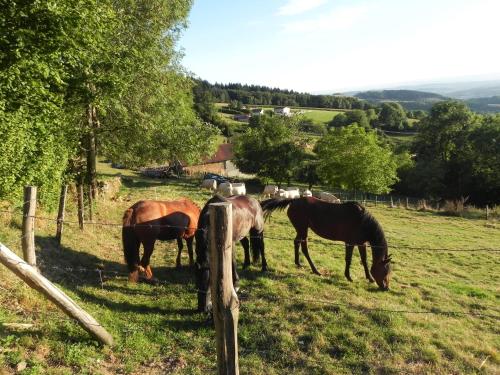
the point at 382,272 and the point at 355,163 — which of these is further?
the point at 355,163

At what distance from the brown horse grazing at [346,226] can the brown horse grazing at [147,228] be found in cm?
272

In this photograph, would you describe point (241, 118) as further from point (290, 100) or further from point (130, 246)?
point (130, 246)

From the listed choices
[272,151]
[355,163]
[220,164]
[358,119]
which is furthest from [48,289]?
[358,119]

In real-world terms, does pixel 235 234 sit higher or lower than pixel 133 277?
higher

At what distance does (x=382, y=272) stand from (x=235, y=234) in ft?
12.5

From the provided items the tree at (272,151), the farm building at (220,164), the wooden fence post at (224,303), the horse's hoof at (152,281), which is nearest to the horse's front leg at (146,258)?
the horse's hoof at (152,281)

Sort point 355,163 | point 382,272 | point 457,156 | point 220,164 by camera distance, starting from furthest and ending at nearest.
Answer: point 220,164 < point 457,156 < point 355,163 < point 382,272

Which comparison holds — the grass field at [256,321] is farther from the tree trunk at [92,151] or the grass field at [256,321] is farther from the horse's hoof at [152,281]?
the tree trunk at [92,151]

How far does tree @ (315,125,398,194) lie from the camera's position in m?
33.9

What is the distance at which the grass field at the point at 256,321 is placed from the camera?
5.73 metres

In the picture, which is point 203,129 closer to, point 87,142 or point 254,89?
point 87,142

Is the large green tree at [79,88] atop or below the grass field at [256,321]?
atop

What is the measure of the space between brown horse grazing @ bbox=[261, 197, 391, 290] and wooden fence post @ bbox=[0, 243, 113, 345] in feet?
20.1

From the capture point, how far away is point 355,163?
112 feet
